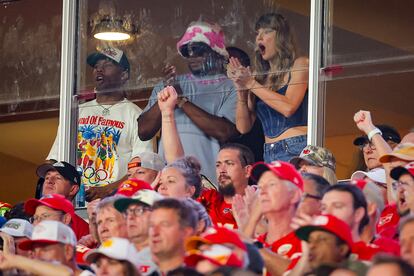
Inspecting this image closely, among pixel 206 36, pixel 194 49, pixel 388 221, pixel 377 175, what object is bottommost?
pixel 388 221

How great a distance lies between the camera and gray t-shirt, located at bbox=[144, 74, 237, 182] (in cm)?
1148

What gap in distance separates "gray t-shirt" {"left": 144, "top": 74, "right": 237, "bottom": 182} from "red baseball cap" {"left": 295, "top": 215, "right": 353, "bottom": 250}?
4.19 m

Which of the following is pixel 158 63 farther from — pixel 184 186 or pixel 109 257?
pixel 109 257

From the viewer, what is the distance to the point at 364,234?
24.9ft

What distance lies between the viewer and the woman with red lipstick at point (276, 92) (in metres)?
11.2

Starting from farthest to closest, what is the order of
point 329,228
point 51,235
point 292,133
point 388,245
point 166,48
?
point 166,48
point 292,133
point 51,235
point 388,245
point 329,228

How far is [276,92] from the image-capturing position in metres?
11.3

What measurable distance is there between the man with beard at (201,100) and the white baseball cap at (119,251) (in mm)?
3669

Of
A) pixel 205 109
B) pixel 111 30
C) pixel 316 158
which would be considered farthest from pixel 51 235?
pixel 111 30

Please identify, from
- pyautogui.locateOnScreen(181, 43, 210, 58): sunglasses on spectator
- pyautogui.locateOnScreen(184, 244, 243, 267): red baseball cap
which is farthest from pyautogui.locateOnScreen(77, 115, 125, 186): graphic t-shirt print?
pyautogui.locateOnScreen(184, 244, 243, 267): red baseball cap

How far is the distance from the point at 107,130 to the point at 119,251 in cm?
482

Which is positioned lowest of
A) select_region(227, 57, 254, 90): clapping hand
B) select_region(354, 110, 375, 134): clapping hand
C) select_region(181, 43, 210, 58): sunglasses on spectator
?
select_region(354, 110, 375, 134): clapping hand

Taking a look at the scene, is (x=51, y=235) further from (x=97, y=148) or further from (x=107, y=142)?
(x=97, y=148)

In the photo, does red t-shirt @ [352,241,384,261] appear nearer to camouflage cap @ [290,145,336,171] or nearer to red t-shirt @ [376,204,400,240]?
red t-shirt @ [376,204,400,240]
